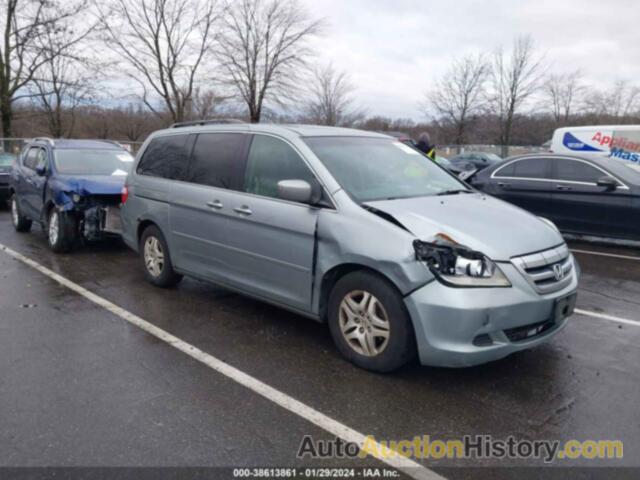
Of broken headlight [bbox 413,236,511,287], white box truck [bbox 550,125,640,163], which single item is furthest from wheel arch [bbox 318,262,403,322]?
white box truck [bbox 550,125,640,163]

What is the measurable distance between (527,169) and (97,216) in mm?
7478

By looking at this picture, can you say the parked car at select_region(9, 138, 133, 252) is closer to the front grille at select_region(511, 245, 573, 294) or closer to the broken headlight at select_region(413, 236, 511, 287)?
the broken headlight at select_region(413, 236, 511, 287)

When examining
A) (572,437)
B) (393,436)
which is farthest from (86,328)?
(572,437)

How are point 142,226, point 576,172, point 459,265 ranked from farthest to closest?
1. point 576,172
2. point 142,226
3. point 459,265

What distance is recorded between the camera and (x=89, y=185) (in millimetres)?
7461

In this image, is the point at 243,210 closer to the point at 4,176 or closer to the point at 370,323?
the point at 370,323

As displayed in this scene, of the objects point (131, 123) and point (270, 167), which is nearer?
point (270, 167)

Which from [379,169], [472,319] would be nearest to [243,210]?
[379,169]

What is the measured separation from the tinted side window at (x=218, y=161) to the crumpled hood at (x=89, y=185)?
2.77m

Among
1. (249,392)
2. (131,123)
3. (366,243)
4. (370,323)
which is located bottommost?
(249,392)

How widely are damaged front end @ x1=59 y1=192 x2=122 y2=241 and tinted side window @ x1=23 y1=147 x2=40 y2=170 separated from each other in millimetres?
2078

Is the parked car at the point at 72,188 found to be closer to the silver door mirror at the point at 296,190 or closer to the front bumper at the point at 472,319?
the silver door mirror at the point at 296,190

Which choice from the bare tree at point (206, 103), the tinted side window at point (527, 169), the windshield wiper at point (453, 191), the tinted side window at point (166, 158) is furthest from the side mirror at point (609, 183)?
the bare tree at point (206, 103)

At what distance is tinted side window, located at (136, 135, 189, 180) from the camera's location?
5484 mm
